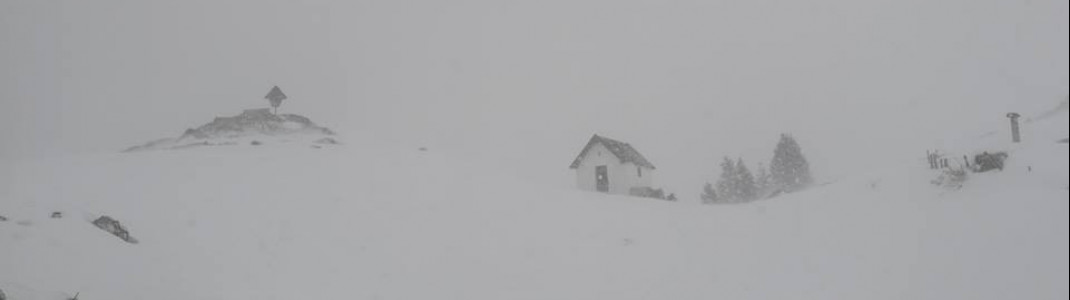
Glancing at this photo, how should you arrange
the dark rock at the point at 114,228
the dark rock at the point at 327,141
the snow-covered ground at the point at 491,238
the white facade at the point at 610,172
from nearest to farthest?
the snow-covered ground at the point at 491,238
the dark rock at the point at 114,228
the dark rock at the point at 327,141
the white facade at the point at 610,172

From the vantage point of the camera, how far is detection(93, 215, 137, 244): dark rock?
57.1 ft

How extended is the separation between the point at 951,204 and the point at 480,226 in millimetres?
17225

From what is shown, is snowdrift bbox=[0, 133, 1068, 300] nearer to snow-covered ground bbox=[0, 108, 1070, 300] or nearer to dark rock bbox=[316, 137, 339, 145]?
snow-covered ground bbox=[0, 108, 1070, 300]

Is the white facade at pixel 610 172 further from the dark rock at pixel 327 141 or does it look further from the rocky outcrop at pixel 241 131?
the rocky outcrop at pixel 241 131

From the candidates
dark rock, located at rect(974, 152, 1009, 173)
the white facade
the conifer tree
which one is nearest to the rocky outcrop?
the white facade

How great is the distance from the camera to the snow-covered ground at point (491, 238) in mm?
16344

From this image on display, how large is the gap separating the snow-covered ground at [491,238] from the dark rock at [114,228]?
475 millimetres

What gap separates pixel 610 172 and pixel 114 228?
29.5 meters

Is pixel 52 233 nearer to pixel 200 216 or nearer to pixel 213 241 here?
pixel 213 241

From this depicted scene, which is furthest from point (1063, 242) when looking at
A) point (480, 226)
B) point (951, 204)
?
point (480, 226)

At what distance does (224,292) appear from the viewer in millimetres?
15383

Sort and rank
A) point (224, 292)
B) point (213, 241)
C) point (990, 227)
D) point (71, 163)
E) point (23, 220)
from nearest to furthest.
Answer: point (224, 292)
point (23, 220)
point (213, 241)
point (990, 227)
point (71, 163)

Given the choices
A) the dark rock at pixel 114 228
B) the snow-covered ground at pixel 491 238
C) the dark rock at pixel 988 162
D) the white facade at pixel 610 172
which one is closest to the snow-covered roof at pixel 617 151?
the white facade at pixel 610 172

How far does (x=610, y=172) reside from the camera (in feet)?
138
